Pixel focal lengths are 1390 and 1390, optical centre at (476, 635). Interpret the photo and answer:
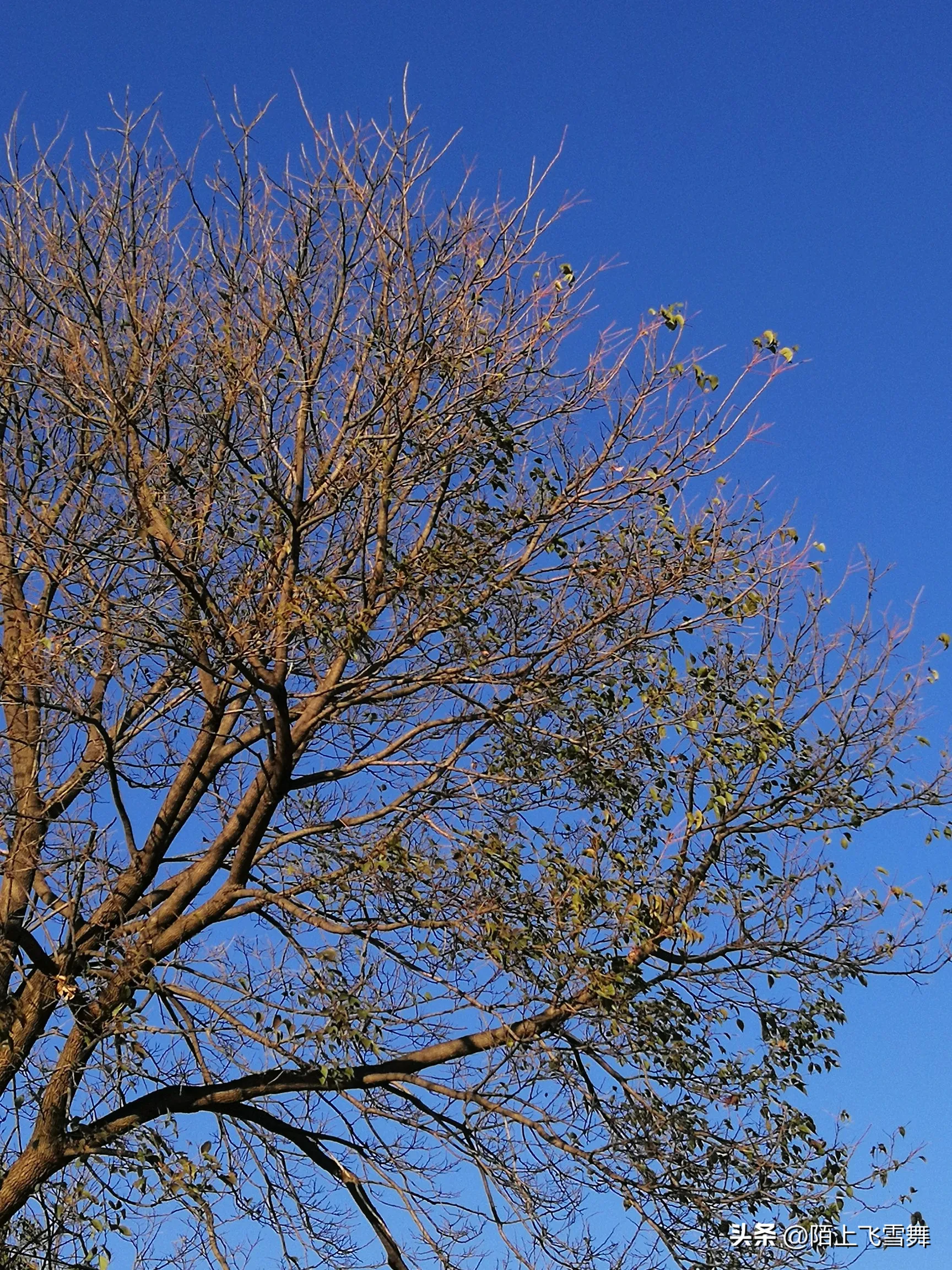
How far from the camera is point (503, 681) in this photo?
31.1 ft

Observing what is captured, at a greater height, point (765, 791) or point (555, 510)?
point (555, 510)

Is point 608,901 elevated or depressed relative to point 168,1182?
elevated

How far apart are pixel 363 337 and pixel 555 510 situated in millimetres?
1783

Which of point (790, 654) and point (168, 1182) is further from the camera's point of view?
point (790, 654)

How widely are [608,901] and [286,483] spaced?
11.8 ft

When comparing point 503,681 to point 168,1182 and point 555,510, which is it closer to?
point 555,510

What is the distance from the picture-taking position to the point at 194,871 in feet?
33.0

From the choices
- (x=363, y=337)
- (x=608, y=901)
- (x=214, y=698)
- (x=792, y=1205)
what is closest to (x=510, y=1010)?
(x=608, y=901)

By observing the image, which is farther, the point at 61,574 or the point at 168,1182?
the point at 61,574

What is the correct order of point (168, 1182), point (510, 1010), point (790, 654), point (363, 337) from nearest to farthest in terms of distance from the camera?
point (168, 1182) < point (510, 1010) < point (363, 337) < point (790, 654)

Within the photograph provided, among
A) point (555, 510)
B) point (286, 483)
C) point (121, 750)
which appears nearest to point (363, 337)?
point (286, 483)

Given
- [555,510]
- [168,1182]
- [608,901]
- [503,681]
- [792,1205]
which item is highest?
[555,510]

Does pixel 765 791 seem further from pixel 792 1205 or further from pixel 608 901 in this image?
pixel 792 1205

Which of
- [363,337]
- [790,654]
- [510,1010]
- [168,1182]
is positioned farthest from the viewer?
[790,654]
